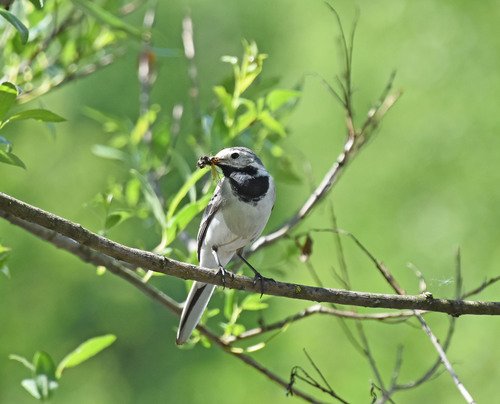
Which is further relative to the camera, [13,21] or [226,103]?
[226,103]

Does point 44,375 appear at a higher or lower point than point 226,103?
lower

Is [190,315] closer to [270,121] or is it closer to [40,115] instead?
[270,121]

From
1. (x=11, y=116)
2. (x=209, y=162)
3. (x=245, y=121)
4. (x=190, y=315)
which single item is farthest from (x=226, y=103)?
(x=11, y=116)

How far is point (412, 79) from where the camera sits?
11.8ft

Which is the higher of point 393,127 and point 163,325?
point 393,127

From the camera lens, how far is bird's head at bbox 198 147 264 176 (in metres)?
1.69

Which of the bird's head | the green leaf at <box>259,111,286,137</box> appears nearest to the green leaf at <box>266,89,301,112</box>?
the green leaf at <box>259,111,286,137</box>

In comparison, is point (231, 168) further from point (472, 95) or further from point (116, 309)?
point (472, 95)

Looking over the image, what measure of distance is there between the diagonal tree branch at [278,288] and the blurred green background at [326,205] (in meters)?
1.65

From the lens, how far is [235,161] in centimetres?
179

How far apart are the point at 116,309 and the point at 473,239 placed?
1365mm

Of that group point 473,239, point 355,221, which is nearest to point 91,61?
point 355,221

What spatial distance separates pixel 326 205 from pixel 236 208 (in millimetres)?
1254

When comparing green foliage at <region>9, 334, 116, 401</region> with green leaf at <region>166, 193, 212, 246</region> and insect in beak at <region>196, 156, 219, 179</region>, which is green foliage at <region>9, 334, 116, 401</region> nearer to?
green leaf at <region>166, 193, 212, 246</region>
